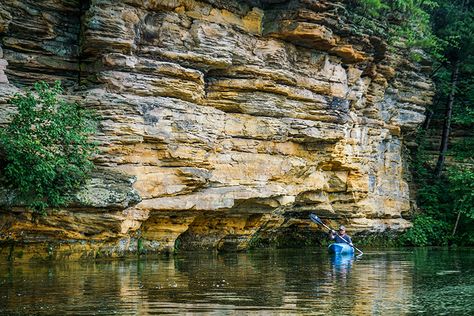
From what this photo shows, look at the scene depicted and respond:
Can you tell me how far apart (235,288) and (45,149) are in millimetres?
7566

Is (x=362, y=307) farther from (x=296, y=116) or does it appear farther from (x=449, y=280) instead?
(x=296, y=116)

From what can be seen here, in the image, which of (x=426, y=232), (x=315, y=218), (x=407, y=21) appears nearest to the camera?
(x=315, y=218)

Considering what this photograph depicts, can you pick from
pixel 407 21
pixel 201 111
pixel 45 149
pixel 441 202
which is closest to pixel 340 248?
pixel 201 111

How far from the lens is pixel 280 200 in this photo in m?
25.1

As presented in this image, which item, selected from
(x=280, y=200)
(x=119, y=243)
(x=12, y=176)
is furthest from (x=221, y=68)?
(x=12, y=176)

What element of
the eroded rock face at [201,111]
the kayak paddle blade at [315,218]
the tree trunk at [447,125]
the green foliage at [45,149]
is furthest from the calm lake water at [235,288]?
the tree trunk at [447,125]

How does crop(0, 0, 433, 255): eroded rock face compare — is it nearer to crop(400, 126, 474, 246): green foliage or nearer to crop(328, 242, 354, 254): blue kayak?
crop(328, 242, 354, 254): blue kayak

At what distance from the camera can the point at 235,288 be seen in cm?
1400

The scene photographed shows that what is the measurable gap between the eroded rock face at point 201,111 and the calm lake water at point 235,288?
1896 millimetres

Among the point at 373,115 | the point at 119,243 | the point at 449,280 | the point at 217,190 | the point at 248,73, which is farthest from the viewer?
the point at 373,115

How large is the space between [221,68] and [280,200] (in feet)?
18.2

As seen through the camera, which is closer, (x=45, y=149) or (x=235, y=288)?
(x=235, y=288)

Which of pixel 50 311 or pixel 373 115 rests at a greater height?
pixel 373 115

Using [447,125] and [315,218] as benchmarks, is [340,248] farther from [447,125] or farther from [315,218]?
[447,125]
